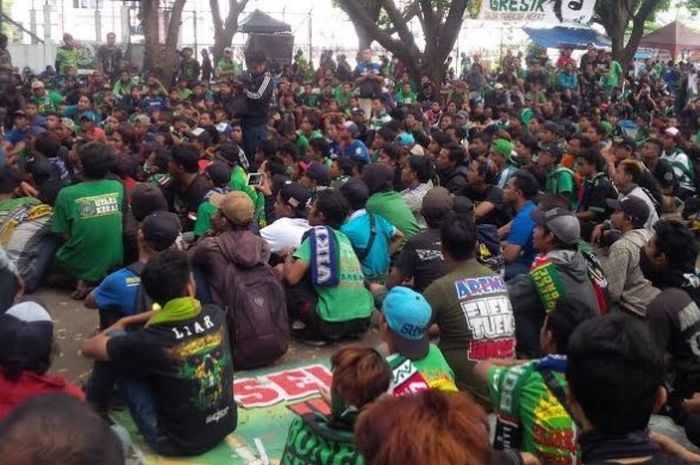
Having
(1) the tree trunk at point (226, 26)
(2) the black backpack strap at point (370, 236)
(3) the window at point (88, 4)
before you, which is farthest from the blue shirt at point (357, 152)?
(3) the window at point (88, 4)

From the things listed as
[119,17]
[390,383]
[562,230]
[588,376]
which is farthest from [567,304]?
[119,17]

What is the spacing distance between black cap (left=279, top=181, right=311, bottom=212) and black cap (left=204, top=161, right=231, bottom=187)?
29.9 inches

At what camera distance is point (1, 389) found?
313cm

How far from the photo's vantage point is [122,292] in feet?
15.4

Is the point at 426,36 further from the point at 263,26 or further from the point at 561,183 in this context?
the point at 263,26

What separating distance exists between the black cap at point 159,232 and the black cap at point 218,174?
2.10m

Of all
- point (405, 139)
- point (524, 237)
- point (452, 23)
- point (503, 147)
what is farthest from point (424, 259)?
point (452, 23)

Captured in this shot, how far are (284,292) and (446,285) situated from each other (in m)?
1.60

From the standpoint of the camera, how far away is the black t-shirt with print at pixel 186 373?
3.81 metres

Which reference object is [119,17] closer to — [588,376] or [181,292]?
[181,292]

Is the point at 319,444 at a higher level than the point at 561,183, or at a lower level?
lower

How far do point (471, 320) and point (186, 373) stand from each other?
150 centimetres

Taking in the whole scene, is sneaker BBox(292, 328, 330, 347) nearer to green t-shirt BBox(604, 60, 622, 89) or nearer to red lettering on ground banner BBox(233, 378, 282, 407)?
red lettering on ground banner BBox(233, 378, 282, 407)

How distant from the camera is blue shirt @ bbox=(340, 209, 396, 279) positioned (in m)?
6.18
